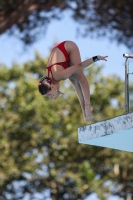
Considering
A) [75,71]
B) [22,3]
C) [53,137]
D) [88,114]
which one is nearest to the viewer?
[75,71]

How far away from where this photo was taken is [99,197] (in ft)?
88.9

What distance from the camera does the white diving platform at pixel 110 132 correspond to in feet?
30.8

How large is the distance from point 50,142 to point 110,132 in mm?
17382

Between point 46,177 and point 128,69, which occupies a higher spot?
point 128,69

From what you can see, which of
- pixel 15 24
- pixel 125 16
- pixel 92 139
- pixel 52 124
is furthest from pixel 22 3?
pixel 92 139

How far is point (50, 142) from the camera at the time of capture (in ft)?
88.3

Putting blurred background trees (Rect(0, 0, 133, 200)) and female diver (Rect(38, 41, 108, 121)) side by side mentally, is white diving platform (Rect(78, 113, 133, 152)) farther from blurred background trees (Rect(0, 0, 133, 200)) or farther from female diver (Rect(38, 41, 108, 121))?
blurred background trees (Rect(0, 0, 133, 200))

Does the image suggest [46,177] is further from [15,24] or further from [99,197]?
[15,24]

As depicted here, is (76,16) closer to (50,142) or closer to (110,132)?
(50,142)

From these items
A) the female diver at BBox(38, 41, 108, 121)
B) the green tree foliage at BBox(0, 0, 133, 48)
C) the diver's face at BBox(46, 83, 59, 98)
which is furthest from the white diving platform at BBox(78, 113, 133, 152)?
the green tree foliage at BBox(0, 0, 133, 48)

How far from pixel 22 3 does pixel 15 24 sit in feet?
4.90

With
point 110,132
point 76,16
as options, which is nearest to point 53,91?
point 110,132

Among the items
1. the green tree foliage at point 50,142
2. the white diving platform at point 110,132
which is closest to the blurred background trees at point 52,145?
the green tree foliage at point 50,142

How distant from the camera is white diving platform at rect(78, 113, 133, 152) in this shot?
9.39 metres
